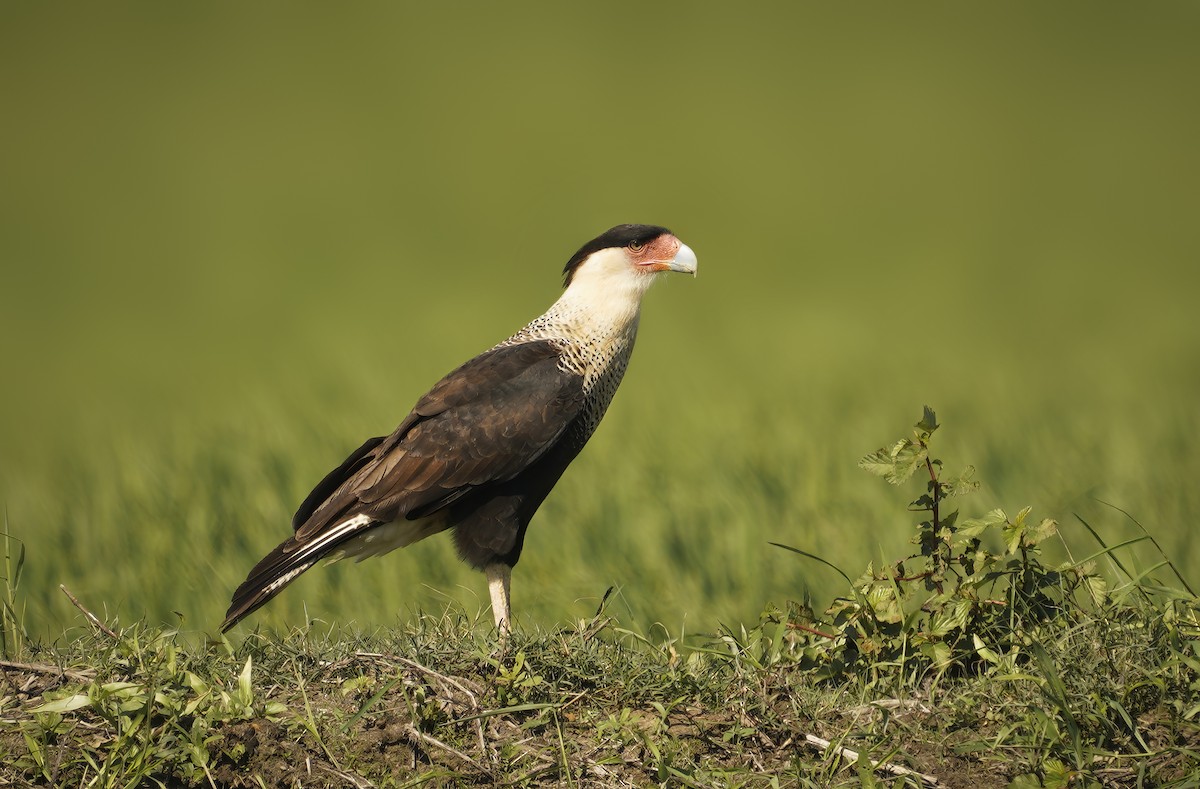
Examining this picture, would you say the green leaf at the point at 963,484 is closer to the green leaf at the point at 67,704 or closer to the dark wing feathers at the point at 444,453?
the dark wing feathers at the point at 444,453

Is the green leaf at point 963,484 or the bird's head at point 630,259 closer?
the green leaf at point 963,484

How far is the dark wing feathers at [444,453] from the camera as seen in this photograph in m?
4.26

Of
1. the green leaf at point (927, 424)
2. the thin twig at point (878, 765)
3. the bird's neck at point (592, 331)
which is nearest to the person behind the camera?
the thin twig at point (878, 765)

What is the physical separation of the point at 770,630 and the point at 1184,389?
4438 mm

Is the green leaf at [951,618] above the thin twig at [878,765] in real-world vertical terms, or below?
above

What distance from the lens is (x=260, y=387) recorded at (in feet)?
28.3

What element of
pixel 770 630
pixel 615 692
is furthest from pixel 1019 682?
pixel 770 630

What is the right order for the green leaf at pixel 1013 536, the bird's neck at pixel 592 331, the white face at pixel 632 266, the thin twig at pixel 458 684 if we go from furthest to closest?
the white face at pixel 632 266
the bird's neck at pixel 592 331
the green leaf at pixel 1013 536
the thin twig at pixel 458 684

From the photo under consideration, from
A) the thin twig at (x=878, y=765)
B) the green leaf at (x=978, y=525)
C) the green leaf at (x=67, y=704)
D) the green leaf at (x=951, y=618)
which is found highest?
the green leaf at (x=67, y=704)

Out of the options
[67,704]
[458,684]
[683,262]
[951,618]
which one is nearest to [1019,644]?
[951,618]

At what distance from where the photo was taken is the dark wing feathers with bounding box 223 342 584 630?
426cm

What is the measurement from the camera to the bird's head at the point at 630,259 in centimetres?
487

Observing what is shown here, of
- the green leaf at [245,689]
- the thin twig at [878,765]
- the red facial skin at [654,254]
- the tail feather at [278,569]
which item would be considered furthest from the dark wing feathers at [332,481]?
the thin twig at [878,765]

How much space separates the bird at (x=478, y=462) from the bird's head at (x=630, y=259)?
0.28ft
